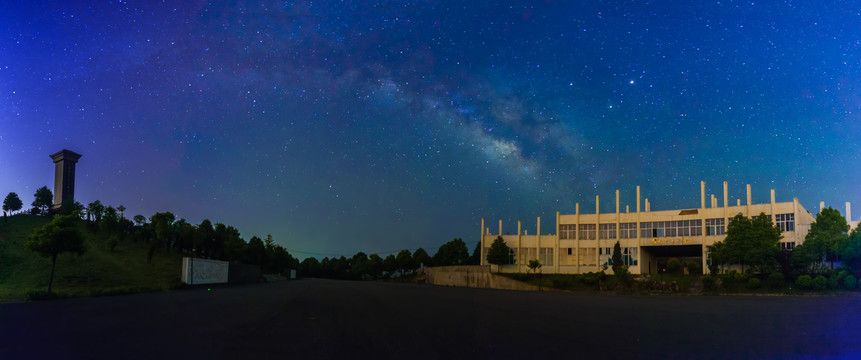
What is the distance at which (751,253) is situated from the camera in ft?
181

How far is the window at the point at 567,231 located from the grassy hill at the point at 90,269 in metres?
55.5

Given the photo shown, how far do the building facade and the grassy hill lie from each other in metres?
52.9

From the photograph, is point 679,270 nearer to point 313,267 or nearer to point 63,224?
point 63,224

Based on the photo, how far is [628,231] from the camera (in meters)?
76.1

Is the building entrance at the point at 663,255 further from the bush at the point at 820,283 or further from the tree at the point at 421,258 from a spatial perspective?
the tree at the point at 421,258

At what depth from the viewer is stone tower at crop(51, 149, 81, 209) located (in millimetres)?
87562

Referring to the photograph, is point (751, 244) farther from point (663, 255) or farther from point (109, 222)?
point (109, 222)

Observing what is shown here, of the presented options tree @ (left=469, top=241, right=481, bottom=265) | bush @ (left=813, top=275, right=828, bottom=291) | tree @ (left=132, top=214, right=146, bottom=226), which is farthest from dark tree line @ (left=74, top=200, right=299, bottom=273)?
bush @ (left=813, top=275, right=828, bottom=291)

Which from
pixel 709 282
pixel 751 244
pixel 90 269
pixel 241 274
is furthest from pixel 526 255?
pixel 90 269

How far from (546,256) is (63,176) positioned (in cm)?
8303

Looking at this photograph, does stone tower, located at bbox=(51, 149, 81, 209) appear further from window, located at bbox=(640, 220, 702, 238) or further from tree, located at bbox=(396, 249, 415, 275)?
window, located at bbox=(640, 220, 702, 238)

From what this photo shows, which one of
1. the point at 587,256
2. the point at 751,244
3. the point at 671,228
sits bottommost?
the point at 587,256

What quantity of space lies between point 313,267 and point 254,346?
531ft

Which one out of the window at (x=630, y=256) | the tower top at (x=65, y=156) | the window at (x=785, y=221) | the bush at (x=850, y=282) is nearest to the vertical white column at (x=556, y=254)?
the window at (x=630, y=256)
